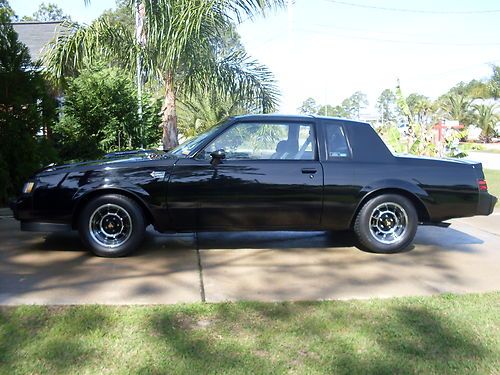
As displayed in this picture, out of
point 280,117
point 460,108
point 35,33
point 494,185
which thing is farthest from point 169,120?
point 460,108

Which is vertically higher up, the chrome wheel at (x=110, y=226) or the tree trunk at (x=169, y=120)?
the tree trunk at (x=169, y=120)

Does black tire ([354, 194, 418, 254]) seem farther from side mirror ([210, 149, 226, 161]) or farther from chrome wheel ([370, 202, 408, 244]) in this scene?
side mirror ([210, 149, 226, 161])

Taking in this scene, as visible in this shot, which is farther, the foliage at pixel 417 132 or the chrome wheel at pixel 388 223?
the foliage at pixel 417 132

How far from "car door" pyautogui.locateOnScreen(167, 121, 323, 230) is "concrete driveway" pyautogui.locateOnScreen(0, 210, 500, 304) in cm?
44

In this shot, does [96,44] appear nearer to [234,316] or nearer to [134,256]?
[134,256]

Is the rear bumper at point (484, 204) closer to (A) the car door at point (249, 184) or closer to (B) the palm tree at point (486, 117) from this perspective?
(A) the car door at point (249, 184)

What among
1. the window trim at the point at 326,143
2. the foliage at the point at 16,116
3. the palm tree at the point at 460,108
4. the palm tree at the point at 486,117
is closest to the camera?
the window trim at the point at 326,143

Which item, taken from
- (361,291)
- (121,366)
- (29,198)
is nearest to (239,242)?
(361,291)

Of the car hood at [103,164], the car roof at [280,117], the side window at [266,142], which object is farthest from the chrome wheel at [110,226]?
the car roof at [280,117]

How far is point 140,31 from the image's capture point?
34.6 ft

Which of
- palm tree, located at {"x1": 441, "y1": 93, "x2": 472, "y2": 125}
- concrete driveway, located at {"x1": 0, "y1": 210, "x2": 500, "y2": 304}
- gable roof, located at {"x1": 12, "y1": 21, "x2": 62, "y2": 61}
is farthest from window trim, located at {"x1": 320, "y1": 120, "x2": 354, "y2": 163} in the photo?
palm tree, located at {"x1": 441, "y1": 93, "x2": 472, "y2": 125}

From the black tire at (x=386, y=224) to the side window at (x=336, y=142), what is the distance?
63 centimetres

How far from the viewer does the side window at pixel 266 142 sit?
213 inches

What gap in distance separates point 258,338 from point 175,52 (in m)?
7.77
